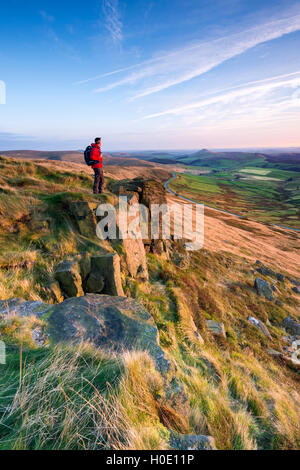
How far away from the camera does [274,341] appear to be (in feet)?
39.9

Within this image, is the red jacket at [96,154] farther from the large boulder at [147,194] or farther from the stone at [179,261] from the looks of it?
the stone at [179,261]

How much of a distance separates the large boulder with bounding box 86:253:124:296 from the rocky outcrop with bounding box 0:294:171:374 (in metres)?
2.05

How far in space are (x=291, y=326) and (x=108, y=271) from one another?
580 inches

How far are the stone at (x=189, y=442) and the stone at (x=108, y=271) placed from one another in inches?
198

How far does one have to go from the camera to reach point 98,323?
4.43m

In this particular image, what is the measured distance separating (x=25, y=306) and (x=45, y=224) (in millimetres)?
4373

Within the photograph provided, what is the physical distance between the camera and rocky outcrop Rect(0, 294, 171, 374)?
397 centimetres

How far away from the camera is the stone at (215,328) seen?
9570mm

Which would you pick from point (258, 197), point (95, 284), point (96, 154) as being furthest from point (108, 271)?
point (258, 197)

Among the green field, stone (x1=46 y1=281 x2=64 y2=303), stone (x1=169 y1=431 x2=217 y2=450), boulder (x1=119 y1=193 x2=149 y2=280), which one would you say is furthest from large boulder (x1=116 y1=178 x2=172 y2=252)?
the green field

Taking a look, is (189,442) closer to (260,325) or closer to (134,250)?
(134,250)

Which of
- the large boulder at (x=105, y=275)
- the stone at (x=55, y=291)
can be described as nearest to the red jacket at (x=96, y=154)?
the large boulder at (x=105, y=275)

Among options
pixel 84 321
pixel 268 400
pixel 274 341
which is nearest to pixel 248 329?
pixel 274 341
